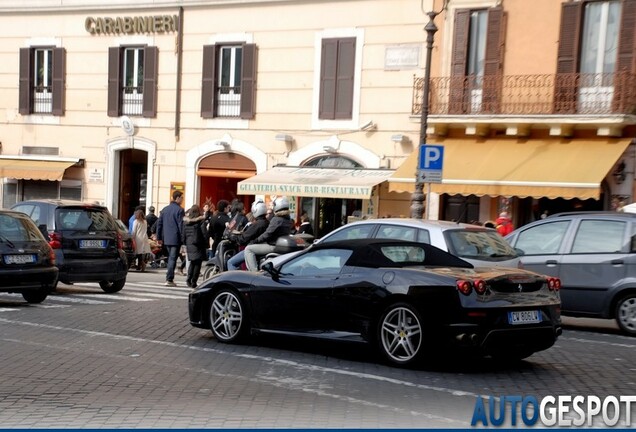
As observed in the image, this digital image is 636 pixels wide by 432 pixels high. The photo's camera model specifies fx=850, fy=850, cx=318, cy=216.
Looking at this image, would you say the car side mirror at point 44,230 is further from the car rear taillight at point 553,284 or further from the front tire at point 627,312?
the front tire at point 627,312

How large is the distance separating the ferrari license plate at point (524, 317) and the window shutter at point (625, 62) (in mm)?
12132

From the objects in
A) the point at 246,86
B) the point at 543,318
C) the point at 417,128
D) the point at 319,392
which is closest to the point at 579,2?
the point at 417,128

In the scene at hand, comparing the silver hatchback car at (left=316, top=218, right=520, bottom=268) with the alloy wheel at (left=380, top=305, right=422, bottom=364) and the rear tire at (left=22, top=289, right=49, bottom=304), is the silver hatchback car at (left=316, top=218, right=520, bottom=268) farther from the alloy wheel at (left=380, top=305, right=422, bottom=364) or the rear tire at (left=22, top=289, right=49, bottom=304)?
the rear tire at (left=22, top=289, right=49, bottom=304)

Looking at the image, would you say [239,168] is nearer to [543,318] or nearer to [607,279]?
[607,279]

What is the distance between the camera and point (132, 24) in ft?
86.4

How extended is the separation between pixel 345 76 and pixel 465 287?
15791 millimetres

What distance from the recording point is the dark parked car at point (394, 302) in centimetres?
853

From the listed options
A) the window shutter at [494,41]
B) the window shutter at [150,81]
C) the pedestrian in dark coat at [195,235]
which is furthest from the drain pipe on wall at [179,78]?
the window shutter at [494,41]

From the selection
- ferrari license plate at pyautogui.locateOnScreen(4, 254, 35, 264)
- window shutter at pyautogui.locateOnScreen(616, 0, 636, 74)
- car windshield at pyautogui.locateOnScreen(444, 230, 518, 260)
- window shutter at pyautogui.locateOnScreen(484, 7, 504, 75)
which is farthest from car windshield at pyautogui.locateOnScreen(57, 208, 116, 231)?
window shutter at pyautogui.locateOnScreen(616, 0, 636, 74)

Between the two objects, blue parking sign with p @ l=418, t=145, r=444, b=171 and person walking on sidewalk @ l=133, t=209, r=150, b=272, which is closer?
blue parking sign with p @ l=418, t=145, r=444, b=171

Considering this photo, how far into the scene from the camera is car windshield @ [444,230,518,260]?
11.2m

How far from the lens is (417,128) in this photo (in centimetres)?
2278

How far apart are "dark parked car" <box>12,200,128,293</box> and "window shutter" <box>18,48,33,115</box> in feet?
40.0

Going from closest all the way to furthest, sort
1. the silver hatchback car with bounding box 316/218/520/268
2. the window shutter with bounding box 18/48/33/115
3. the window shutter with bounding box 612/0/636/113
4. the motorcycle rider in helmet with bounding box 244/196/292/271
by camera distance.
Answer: the silver hatchback car with bounding box 316/218/520/268, the motorcycle rider in helmet with bounding box 244/196/292/271, the window shutter with bounding box 612/0/636/113, the window shutter with bounding box 18/48/33/115
